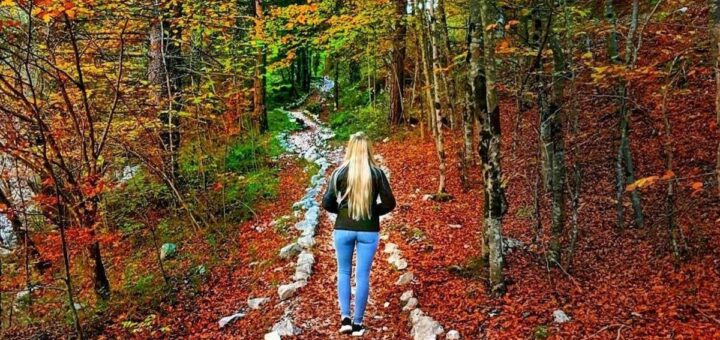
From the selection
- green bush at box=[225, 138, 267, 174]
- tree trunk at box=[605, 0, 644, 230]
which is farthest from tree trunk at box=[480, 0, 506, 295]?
green bush at box=[225, 138, 267, 174]

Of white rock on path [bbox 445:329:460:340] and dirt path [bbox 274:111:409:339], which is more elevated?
white rock on path [bbox 445:329:460:340]

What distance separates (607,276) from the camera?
18.9 feet

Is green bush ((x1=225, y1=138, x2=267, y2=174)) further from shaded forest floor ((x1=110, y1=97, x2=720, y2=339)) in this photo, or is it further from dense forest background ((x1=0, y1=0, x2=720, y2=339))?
shaded forest floor ((x1=110, y1=97, x2=720, y2=339))

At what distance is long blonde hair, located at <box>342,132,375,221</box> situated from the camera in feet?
16.5

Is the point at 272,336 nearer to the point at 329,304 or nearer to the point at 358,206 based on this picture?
the point at 329,304

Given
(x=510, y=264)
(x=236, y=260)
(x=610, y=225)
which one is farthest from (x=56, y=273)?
(x=610, y=225)

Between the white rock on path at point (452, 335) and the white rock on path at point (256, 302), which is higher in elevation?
the white rock on path at point (452, 335)

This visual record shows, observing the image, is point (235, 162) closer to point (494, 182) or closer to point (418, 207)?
point (418, 207)

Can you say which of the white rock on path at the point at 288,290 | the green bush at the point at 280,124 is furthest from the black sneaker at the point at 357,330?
the green bush at the point at 280,124

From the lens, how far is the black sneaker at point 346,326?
17.5ft

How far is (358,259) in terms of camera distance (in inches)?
205

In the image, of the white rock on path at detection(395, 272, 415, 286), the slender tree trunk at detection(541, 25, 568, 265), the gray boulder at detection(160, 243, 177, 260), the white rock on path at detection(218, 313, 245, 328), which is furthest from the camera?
the gray boulder at detection(160, 243, 177, 260)

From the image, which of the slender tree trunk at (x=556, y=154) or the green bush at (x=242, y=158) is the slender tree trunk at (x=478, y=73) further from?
the green bush at (x=242, y=158)

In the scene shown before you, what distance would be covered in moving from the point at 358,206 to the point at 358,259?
62 cm
